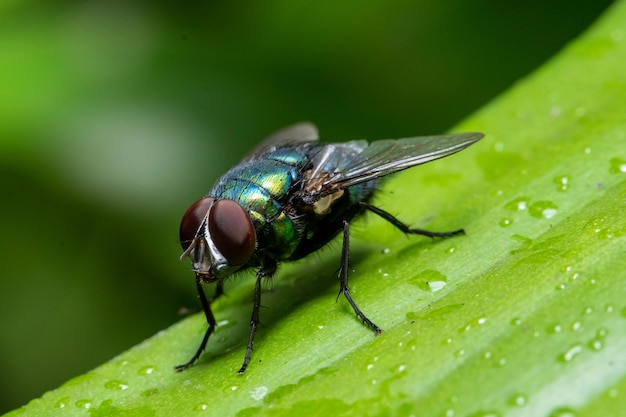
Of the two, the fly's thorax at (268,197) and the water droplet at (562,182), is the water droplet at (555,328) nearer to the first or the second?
the water droplet at (562,182)

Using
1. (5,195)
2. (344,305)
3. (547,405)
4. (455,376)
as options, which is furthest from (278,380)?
(5,195)

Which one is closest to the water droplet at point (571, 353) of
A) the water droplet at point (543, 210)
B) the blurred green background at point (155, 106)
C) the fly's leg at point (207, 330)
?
the water droplet at point (543, 210)

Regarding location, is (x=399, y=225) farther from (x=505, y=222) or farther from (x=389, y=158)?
(x=505, y=222)

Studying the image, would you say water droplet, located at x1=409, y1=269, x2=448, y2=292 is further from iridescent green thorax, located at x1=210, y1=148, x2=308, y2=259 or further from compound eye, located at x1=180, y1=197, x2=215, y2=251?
compound eye, located at x1=180, y1=197, x2=215, y2=251

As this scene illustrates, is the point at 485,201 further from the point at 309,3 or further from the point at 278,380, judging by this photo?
the point at 309,3

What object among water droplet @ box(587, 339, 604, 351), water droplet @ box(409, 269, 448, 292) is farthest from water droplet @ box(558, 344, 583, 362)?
water droplet @ box(409, 269, 448, 292)

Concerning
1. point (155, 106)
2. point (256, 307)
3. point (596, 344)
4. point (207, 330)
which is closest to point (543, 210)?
point (596, 344)
